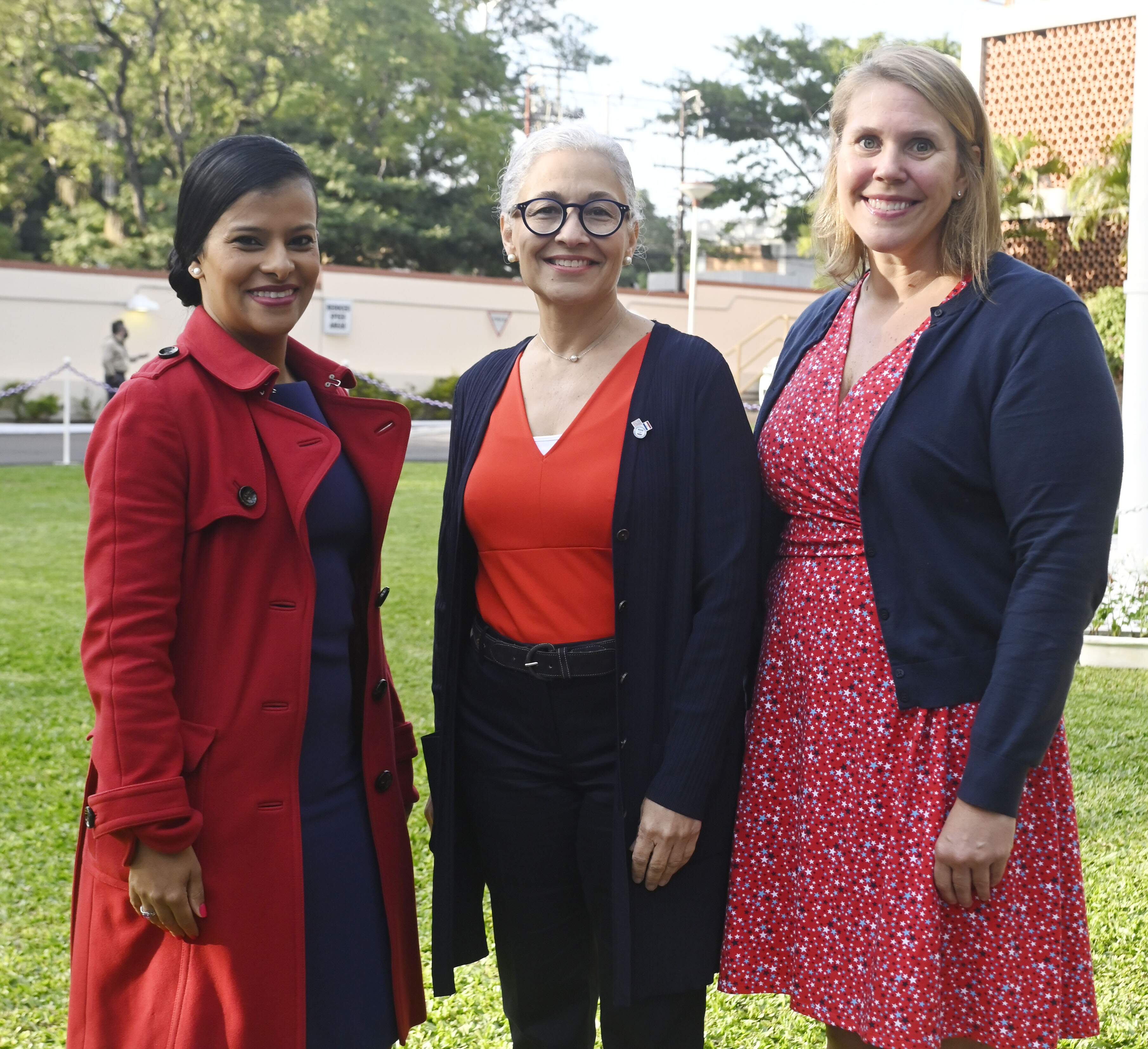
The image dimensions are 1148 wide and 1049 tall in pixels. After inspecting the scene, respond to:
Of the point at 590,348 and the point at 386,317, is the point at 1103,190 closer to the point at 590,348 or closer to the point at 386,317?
the point at 590,348

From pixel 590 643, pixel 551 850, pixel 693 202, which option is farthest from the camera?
pixel 693 202

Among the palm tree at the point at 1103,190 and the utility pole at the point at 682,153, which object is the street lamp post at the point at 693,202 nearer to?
the palm tree at the point at 1103,190

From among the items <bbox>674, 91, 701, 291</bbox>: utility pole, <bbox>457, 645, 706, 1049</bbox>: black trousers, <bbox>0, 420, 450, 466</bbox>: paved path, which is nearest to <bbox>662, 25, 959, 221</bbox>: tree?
<bbox>674, 91, 701, 291</bbox>: utility pole

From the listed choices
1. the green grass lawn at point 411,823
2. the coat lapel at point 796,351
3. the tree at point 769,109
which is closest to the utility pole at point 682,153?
the tree at point 769,109

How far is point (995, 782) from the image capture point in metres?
2.09

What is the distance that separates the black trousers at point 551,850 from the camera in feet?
8.02

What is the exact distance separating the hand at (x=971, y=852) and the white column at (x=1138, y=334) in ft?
20.9

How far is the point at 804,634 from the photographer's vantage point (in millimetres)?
2359

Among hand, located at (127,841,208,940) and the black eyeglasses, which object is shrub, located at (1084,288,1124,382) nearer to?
the black eyeglasses

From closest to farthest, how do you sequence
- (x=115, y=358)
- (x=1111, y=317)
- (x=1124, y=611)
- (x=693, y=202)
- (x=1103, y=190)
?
1. (x=1124, y=611)
2. (x=1103, y=190)
3. (x=1111, y=317)
4. (x=115, y=358)
5. (x=693, y=202)

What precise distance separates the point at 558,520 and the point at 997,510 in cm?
83

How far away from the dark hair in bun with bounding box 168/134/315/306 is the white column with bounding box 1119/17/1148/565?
22.8ft

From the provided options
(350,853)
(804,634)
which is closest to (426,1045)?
(350,853)

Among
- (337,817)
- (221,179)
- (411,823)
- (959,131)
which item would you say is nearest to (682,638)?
(337,817)
